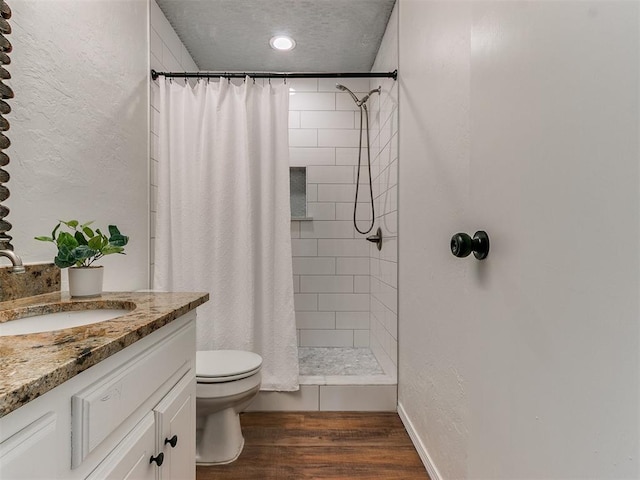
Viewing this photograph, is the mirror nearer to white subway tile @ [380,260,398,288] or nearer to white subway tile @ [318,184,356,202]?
white subway tile @ [380,260,398,288]

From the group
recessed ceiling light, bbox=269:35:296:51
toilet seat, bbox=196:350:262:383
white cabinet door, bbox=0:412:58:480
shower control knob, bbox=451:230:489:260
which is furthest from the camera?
recessed ceiling light, bbox=269:35:296:51

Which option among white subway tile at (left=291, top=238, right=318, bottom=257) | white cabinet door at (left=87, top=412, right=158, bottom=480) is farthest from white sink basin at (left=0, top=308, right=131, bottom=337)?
white subway tile at (left=291, top=238, right=318, bottom=257)

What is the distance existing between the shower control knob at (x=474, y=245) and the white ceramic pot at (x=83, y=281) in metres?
1.14

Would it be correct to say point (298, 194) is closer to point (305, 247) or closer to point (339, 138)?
point (305, 247)

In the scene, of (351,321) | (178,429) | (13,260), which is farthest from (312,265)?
(13,260)

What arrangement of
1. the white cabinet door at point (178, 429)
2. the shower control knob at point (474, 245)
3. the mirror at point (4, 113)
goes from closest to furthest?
the shower control knob at point (474, 245) → the white cabinet door at point (178, 429) → the mirror at point (4, 113)

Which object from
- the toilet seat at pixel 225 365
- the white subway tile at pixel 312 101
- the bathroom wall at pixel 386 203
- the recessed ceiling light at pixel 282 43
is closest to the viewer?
the toilet seat at pixel 225 365

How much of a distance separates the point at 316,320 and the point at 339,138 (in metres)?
1.49

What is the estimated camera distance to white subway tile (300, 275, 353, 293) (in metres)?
2.91

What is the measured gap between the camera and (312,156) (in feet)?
9.49

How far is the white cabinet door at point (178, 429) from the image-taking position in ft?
3.00

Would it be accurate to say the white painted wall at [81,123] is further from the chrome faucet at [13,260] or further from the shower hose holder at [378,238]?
the shower hose holder at [378,238]

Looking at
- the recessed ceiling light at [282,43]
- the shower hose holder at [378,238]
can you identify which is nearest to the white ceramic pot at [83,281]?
the shower hose holder at [378,238]

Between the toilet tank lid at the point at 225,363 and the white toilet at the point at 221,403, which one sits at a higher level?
the toilet tank lid at the point at 225,363
